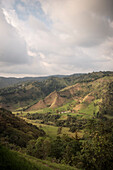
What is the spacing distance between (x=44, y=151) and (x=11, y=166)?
147 ft

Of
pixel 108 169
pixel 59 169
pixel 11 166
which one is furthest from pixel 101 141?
pixel 11 166

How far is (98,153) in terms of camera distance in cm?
2647

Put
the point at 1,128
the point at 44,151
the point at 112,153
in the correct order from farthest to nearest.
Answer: the point at 1,128 → the point at 44,151 → the point at 112,153

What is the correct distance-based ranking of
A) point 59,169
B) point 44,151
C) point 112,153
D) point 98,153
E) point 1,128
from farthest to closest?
point 1,128 < point 44,151 < point 112,153 < point 98,153 < point 59,169

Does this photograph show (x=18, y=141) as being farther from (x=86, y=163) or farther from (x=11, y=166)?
(x=11, y=166)

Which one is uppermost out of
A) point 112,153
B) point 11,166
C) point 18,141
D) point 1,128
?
point 11,166

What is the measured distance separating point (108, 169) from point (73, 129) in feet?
500

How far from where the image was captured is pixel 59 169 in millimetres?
19062

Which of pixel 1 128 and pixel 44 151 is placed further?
pixel 1 128

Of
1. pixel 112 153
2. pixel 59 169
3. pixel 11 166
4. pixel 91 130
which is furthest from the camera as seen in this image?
pixel 91 130

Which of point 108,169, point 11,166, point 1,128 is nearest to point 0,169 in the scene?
point 11,166

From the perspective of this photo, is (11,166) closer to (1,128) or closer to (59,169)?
(59,169)

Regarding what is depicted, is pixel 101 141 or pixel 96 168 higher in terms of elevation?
pixel 101 141

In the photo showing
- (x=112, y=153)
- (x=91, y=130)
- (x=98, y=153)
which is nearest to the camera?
(x=98, y=153)
